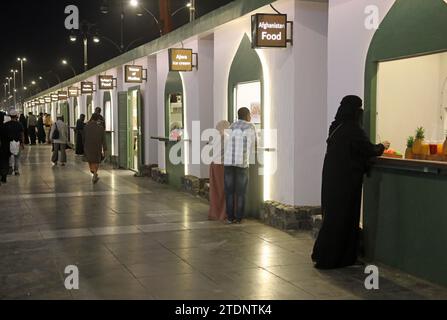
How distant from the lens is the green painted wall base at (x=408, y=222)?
20.0 ft

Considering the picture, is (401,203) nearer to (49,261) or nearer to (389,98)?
(389,98)

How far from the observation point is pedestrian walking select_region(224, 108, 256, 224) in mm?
9508

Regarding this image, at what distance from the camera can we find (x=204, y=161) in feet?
43.4

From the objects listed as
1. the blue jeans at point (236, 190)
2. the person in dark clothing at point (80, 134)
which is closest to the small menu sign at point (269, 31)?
the blue jeans at point (236, 190)

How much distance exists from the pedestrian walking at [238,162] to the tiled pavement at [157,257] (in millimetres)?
331

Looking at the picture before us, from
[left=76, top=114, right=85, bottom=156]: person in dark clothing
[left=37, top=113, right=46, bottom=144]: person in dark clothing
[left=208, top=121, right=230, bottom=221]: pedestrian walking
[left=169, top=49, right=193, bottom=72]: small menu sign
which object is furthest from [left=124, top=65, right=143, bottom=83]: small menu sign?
[left=37, top=113, right=46, bottom=144]: person in dark clothing

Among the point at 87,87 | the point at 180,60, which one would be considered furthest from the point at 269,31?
the point at 87,87

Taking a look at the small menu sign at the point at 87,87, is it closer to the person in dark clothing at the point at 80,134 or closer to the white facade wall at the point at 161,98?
the person in dark clothing at the point at 80,134

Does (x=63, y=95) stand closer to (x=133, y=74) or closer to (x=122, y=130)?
(x=122, y=130)

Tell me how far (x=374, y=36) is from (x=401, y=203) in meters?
1.97

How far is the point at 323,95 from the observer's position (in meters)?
9.38

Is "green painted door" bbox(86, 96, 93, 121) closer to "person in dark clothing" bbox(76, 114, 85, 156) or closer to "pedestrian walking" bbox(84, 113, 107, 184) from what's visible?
"person in dark clothing" bbox(76, 114, 85, 156)
